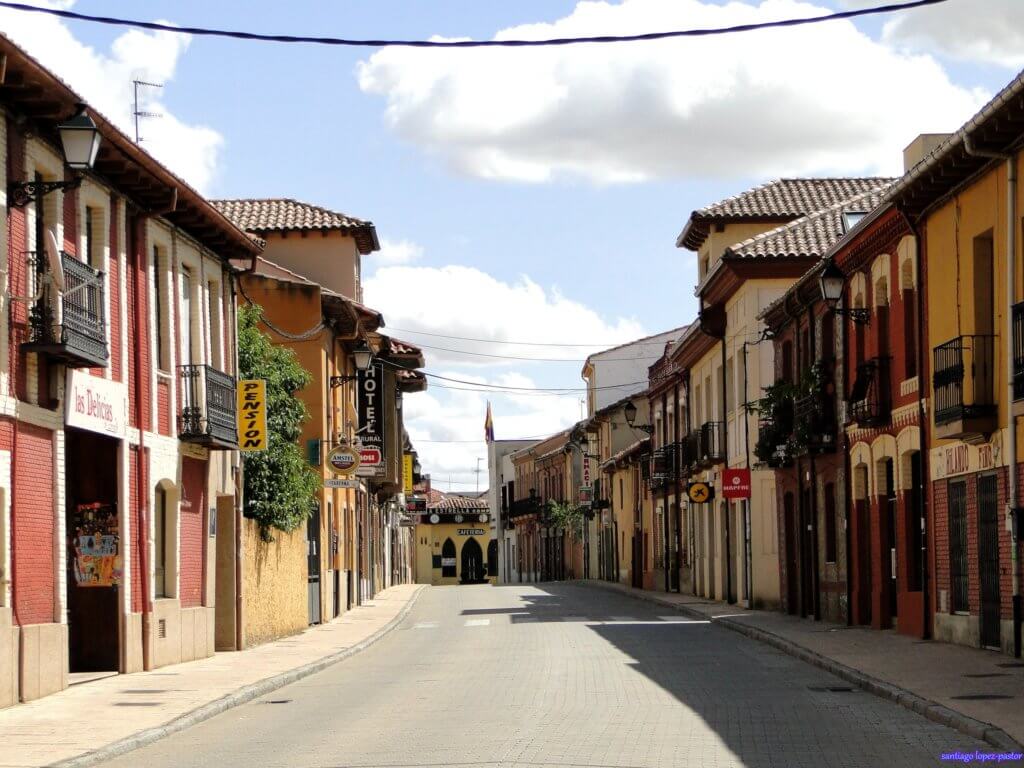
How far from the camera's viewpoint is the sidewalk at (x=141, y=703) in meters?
12.8

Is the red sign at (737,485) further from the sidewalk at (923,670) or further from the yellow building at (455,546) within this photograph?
the yellow building at (455,546)

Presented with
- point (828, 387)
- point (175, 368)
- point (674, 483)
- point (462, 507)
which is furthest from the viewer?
point (462, 507)

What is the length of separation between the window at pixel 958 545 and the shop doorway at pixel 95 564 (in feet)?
36.5

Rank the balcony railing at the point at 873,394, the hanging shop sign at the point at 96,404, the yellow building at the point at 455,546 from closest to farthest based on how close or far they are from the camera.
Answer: the hanging shop sign at the point at 96,404 < the balcony railing at the point at 873,394 < the yellow building at the point at 455,546

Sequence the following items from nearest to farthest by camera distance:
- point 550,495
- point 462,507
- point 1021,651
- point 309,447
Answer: point 1021,651, point 309,447, point 550,495, point 462,507

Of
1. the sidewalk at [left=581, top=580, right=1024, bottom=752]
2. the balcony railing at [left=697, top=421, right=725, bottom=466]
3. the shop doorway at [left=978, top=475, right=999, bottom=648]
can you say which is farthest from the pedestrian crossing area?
the shop doorway at [left=978, top=475, right=999, bottom=648]

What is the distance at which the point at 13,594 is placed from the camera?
1650 centimetres

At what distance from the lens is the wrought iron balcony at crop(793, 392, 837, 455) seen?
3008cm

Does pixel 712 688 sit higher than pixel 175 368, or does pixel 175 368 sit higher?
pixel 175 368

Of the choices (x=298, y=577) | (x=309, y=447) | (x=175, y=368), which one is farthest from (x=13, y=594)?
(x=309, y=447)

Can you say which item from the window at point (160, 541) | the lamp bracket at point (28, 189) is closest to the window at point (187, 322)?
the window at point (160, 541)

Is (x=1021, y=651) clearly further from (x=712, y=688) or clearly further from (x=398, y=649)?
(x=398, y=649)

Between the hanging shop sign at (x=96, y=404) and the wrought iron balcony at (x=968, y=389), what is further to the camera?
the wrought iron balcony at (x=968, y=389)

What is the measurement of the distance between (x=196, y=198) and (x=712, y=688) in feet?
32.1
